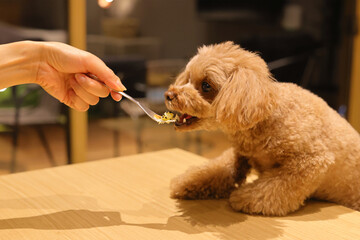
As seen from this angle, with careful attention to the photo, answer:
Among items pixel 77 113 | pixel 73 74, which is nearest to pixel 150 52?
pixel 77 113

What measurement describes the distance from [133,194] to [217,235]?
0.32m

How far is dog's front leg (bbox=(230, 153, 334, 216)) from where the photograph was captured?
0.98 metres

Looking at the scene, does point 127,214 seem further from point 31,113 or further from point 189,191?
point 31,113

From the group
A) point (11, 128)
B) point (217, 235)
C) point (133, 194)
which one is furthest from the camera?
point (11, 128)

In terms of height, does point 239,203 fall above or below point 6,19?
below

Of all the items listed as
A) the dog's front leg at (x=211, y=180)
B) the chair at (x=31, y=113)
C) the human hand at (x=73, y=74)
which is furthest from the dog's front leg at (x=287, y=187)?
the chair at (x=31, y=113)

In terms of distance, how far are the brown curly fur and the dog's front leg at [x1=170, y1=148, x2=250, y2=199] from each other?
71mm

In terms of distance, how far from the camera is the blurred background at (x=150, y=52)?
206 centimetres

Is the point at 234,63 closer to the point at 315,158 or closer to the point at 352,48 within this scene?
the point at 315,158

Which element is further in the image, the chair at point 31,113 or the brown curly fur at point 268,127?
the chair at point 31,113

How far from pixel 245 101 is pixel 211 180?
1.02 feet

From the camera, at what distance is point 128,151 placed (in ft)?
8.84

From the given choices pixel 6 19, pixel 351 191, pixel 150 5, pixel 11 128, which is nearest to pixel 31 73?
pixel 351 191

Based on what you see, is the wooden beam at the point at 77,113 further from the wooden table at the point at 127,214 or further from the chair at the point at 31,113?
the wooden table at the point at 127,214
